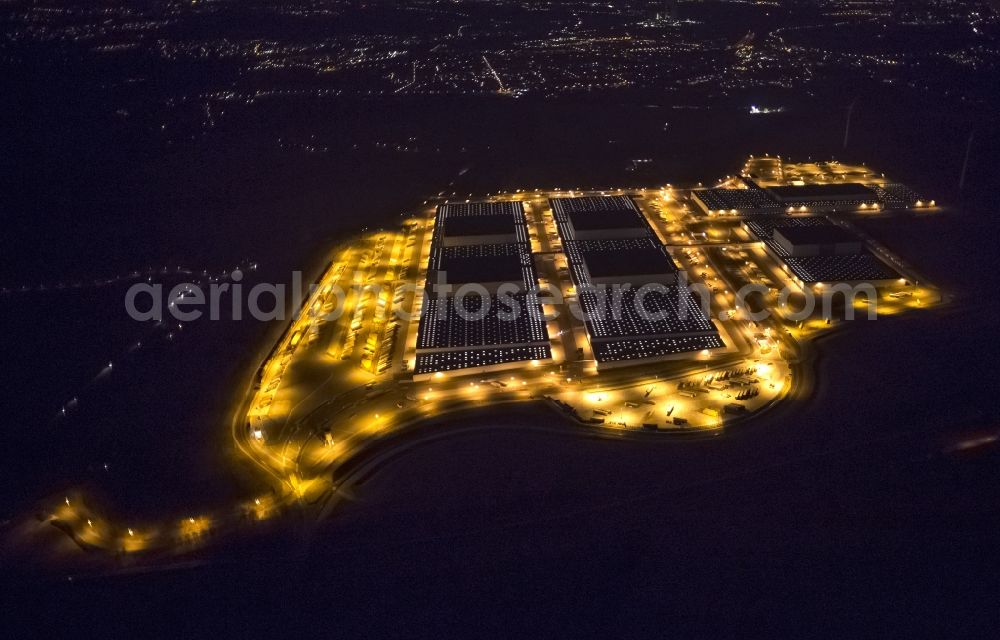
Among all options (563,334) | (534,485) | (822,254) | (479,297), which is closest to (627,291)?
(563,334)

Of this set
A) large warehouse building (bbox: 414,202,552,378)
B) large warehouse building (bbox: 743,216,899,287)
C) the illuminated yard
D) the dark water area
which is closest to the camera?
the dark water area

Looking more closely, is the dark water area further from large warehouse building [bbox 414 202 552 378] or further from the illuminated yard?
large warehouse building [bbox 414 202 552 378]

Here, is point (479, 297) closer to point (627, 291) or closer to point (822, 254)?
point (627, 291)

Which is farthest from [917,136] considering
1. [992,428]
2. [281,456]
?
[281,456]

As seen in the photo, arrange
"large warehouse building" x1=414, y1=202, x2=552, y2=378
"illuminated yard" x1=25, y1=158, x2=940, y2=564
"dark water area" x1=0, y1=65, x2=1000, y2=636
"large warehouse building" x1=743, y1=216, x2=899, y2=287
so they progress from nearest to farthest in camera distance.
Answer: "dark water area" x1=0, y1=65, x2=1000, y2=636 → "illuminated yard" x1=25, y1=158, x2=940, y2=564 → "large warehouse building" x1=414, y1=202, x2=552, y2=378 → "large warehouse building" x1=743, y1=216, x2=899, y2=287

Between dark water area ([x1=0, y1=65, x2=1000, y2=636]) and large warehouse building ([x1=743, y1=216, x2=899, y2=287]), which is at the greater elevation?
large warehouse building ([x1=743, y1=216, x2=899, y2=287])

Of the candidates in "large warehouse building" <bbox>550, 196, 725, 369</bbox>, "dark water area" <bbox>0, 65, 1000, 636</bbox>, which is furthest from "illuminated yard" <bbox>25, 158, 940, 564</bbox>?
"dark water area" <bbox>0, 65, 1000, 636</bbox>

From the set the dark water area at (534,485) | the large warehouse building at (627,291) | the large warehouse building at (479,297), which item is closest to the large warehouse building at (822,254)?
the dark water area at (534,485)

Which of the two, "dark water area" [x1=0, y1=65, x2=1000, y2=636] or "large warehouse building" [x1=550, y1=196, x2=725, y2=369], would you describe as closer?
"dark water area" [x1=0, y1=65, x2=1000, y2=636]

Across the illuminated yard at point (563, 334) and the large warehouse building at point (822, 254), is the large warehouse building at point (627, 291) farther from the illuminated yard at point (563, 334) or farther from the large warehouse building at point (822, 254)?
the large warehouse building at point (822, 254)
